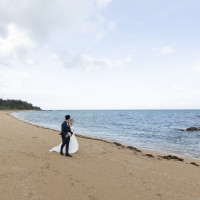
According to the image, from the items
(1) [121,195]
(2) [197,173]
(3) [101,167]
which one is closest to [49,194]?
(1) [121,195]

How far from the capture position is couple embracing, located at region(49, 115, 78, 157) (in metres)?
8.26

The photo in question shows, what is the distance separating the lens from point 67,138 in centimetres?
846

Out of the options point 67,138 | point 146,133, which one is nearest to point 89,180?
point 67,138

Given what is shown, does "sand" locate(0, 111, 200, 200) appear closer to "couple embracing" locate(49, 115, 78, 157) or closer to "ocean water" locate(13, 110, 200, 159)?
"couple embracing" locate(49, 115, 78, 157)

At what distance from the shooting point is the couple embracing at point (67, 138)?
826cm

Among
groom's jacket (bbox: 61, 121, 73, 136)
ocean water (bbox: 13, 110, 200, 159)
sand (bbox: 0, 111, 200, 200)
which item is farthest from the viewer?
ocean water (bbox: 13, 110, 200, 159)

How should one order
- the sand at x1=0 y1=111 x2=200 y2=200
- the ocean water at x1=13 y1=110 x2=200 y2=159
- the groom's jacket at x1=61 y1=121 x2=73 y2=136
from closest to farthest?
the sand at x1=0 y1=111 x2=200 y2=200 → the groom's jacket at x1=61 y1=121 x2=73 y2=136 → the ocean water at x1=13 y1=110 x2=200 y2=159

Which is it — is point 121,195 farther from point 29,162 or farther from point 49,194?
point 29,162

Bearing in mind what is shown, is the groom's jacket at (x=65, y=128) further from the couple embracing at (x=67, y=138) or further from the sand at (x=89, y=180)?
the sand at (x=89, y=180)

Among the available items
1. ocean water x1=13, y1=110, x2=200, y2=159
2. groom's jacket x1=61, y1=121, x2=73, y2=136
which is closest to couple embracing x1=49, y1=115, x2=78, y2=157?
groom's jacket x1=61, y1=121, x2=73, y2=136

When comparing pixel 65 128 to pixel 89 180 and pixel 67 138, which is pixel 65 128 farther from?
pixel 89 180

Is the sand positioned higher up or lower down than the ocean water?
higher up

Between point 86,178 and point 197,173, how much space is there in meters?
5.20

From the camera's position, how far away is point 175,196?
15.3 feet
